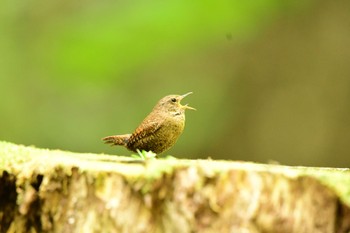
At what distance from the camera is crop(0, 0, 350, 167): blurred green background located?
491 cm

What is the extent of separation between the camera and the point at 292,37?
800cm

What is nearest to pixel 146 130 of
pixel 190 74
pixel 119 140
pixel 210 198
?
pixel 119 140

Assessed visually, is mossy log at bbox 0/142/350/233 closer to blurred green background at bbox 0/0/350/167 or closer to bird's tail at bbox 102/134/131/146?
bird's tail at bbox 102/134/131/146

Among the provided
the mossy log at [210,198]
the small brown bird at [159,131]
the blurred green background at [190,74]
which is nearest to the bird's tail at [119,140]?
the small brown bird at [159,131]

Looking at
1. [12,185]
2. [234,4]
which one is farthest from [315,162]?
[12,185]

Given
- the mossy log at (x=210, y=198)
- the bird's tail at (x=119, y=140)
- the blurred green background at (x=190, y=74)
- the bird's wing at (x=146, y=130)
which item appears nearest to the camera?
the mossy log at (x=210, y=198)

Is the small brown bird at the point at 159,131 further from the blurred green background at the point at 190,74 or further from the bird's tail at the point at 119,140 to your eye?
the blurred green background at the point at 190,74

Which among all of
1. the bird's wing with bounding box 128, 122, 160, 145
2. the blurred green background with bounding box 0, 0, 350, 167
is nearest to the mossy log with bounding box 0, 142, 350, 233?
the bird's wing with bounding box 128, 122, 160, 145

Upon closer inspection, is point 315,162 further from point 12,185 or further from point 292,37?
point 12,185

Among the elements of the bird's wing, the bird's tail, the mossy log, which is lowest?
the mossy log

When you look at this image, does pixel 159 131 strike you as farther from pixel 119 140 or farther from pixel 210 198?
pixel 210 198

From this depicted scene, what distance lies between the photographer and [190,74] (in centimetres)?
774

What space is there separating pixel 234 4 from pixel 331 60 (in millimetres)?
3247

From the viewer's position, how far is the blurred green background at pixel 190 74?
491 cm
